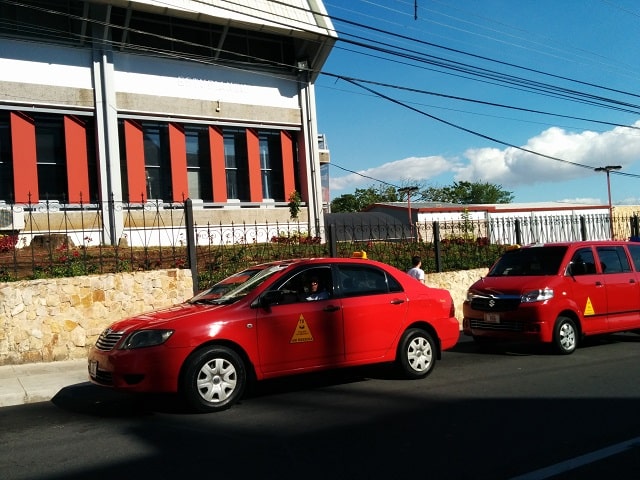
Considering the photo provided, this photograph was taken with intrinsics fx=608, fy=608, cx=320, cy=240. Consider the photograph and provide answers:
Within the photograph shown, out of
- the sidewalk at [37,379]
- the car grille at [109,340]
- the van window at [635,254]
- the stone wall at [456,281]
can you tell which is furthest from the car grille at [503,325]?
the sidewalk at [37,379]

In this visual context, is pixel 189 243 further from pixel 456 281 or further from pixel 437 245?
pixel 456 281

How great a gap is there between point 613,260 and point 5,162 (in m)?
14.4

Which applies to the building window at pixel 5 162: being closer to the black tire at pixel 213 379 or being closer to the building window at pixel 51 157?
the building window at pixel 51 157


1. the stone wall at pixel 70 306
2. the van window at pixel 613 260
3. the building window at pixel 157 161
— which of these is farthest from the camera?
the building window at pixel 157 161

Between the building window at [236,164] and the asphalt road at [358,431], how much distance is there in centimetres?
1141

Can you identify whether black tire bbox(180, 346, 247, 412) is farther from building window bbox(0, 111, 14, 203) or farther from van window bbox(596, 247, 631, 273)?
building window bbox(0, 111, 14, 203)

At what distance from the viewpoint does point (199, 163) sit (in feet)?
60.4

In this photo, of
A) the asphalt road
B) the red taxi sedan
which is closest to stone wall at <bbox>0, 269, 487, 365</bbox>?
the asphalt road

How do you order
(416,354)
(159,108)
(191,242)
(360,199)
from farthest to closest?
(360,199) → (159,108) → (191,242) → (416,354)

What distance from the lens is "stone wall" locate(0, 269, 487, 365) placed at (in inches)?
370

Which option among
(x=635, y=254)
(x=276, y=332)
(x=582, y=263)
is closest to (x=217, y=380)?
(x=276, y=332)

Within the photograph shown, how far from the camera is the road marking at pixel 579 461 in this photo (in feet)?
14.2

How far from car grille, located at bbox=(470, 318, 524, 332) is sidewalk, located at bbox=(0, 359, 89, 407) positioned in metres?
6.08

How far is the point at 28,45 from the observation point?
15.5m
